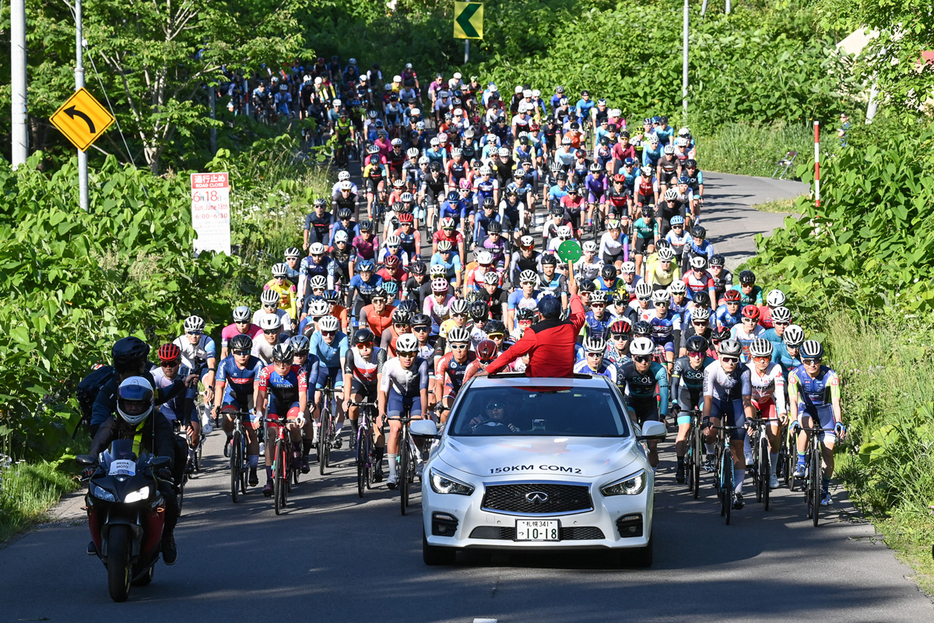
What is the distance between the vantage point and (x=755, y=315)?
1717 centimetres

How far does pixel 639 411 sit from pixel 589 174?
53.6 feet

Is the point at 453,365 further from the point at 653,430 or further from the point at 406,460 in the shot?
the point at 653,430

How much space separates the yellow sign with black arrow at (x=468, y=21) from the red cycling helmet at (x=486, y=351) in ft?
145

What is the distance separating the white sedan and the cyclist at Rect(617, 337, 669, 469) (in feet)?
12.1

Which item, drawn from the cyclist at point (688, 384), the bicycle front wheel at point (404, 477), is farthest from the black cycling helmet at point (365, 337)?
the cyclist at point (688, 384)

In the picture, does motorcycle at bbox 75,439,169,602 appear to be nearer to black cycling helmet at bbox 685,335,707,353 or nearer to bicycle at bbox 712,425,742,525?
bicycle at bbox 712,425,742,525

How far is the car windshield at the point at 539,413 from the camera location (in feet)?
38.7

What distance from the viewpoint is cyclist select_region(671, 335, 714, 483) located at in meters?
15.4

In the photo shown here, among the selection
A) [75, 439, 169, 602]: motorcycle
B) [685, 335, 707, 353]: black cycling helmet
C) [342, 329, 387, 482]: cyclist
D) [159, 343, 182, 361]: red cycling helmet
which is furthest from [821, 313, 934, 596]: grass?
[159, 343, 182, 361]: red cycling helmet

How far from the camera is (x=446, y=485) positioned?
1108 cm

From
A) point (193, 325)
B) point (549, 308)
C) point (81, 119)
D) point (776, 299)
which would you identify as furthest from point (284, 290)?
point (549, 308)

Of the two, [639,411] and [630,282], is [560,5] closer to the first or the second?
[630,282]

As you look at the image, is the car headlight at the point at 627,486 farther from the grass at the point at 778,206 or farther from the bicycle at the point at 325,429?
the grass at the point at 778,206

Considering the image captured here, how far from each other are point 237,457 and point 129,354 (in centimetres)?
388
